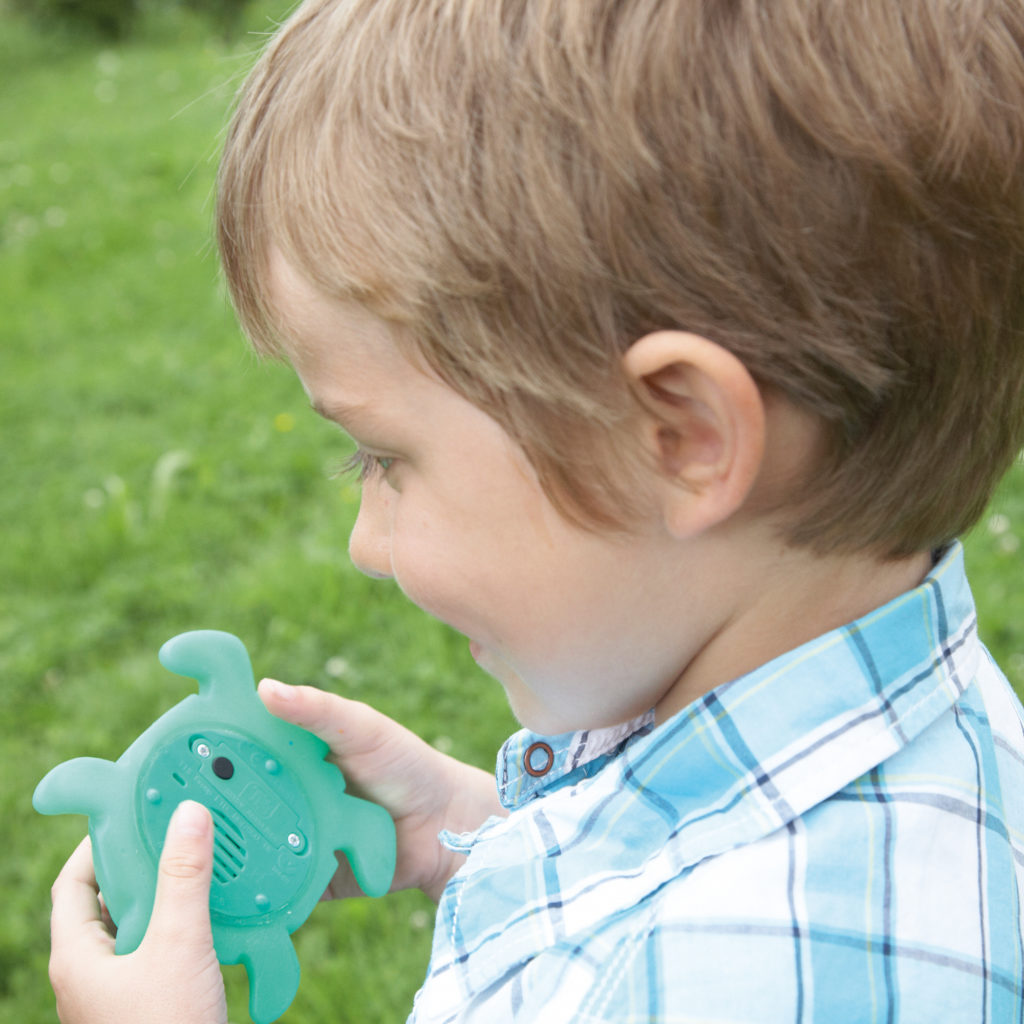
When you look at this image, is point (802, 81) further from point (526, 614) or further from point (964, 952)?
point (964, 952)

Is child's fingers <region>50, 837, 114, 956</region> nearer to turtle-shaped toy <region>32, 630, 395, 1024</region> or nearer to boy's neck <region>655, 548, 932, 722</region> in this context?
turtle-shaped toy <region>32, 630, 395, 1024</region>

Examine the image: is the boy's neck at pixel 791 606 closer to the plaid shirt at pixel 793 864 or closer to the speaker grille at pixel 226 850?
the plaid shirt at pixel 793 864

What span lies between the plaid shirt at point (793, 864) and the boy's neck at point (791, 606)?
1.7 inches

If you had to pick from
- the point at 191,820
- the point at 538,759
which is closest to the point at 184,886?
the point at 191,820

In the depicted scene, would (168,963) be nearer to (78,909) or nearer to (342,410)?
(78,909)

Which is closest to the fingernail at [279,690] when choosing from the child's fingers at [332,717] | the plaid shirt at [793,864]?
the child's fingers at [332,717]

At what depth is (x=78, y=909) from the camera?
1.46 meters

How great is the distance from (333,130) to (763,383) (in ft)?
1.41

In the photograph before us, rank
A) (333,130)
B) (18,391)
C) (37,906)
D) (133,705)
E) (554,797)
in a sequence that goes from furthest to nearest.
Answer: (18,391) → (133,705) → (37,906) → (554,797) → (333,130)

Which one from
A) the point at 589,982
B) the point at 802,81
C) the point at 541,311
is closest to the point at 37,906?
the point at 589,982

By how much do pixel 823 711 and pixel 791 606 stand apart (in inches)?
4.1

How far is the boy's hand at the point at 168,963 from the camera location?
1.27 m

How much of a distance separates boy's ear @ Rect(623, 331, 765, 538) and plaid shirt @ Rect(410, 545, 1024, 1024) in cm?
17

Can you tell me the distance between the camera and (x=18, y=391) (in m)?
4.32
